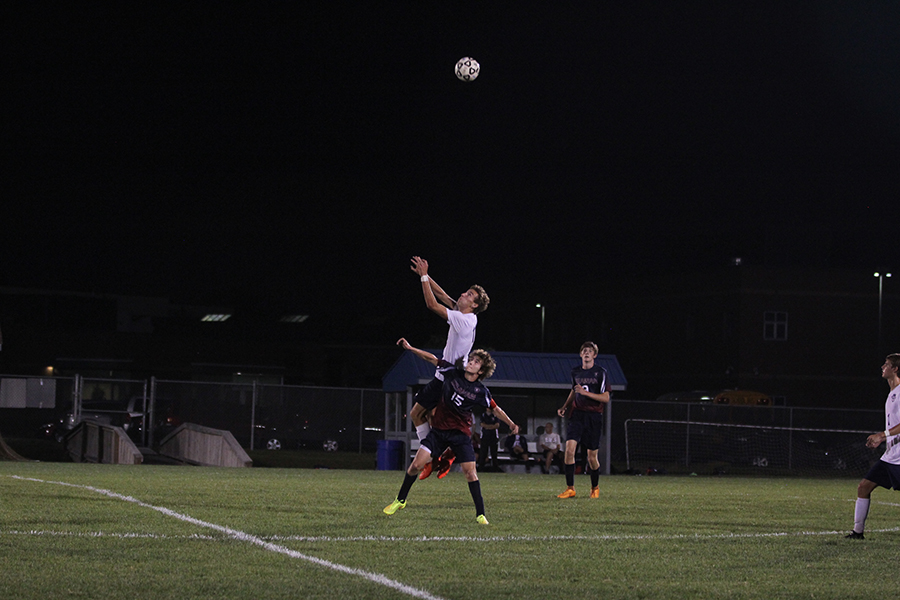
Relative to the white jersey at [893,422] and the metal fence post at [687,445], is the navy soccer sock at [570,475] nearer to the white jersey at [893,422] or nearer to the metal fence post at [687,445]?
the white jersey at [893,422]

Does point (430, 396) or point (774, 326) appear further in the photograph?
point (774, 326)

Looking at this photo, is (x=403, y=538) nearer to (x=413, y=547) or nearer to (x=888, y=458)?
(x=413, y=547)

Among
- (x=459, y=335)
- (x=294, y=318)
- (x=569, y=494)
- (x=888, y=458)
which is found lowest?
(x=569, y=494)

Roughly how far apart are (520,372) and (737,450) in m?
8.92

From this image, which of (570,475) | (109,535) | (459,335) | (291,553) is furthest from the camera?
(570,475)

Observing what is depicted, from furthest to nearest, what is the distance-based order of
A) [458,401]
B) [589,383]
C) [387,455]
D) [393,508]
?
1. [387,455]
2. [589,383]
3. [393,508]
4. [458,401]

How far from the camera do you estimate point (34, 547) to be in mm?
7672

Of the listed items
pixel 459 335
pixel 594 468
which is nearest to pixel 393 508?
pixel 459 335

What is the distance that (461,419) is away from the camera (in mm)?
10711

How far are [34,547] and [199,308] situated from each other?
69844 mm

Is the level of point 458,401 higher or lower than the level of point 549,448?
higher

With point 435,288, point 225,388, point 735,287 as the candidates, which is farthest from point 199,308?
point 435,288

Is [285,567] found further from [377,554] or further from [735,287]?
[735,287]

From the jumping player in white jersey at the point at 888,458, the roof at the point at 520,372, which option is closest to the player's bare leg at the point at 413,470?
the jumping player in white jersey at the point at 888,458
